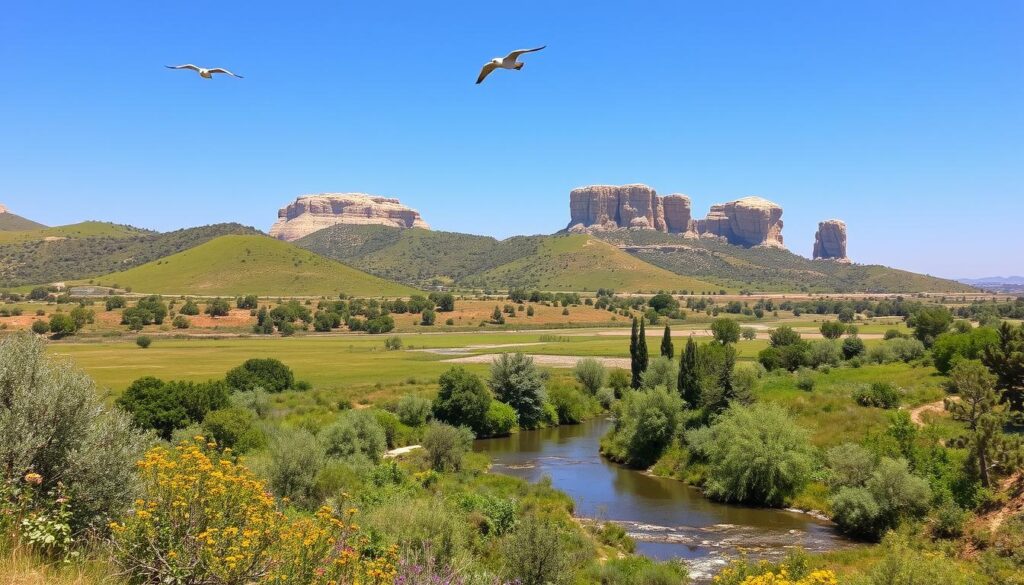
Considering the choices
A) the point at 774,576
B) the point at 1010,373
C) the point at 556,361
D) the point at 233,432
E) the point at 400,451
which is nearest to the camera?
the point at 774,576

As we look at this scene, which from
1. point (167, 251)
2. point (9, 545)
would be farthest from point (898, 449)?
point (167, 251)

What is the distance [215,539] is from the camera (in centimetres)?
787

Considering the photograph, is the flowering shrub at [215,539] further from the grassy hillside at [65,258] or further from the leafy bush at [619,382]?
the grassy hillside at [65,258]

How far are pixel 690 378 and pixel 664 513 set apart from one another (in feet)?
55.9

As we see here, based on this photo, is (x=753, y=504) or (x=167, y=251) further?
(x=167, y=251)

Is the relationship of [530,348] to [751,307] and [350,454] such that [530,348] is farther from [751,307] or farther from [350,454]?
[751,307]

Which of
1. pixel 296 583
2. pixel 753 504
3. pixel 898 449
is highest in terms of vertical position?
pixel 296 583

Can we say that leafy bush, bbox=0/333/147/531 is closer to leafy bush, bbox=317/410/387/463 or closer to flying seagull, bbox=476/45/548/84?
flying seagull, bbox=476/45/548/84

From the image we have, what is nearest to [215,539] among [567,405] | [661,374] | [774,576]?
[774,576]

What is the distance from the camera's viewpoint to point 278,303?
130 metres

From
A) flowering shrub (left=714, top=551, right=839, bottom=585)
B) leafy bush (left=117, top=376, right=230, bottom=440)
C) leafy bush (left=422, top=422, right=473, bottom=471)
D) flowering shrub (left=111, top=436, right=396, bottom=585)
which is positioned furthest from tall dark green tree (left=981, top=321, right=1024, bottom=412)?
leafy bush (left=117, top=376, right=230, bottom=440)

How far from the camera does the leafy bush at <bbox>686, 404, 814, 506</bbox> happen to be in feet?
122

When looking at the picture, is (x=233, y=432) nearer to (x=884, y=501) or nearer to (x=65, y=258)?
(x=884, y=501)

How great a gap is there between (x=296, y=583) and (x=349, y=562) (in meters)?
0.76
